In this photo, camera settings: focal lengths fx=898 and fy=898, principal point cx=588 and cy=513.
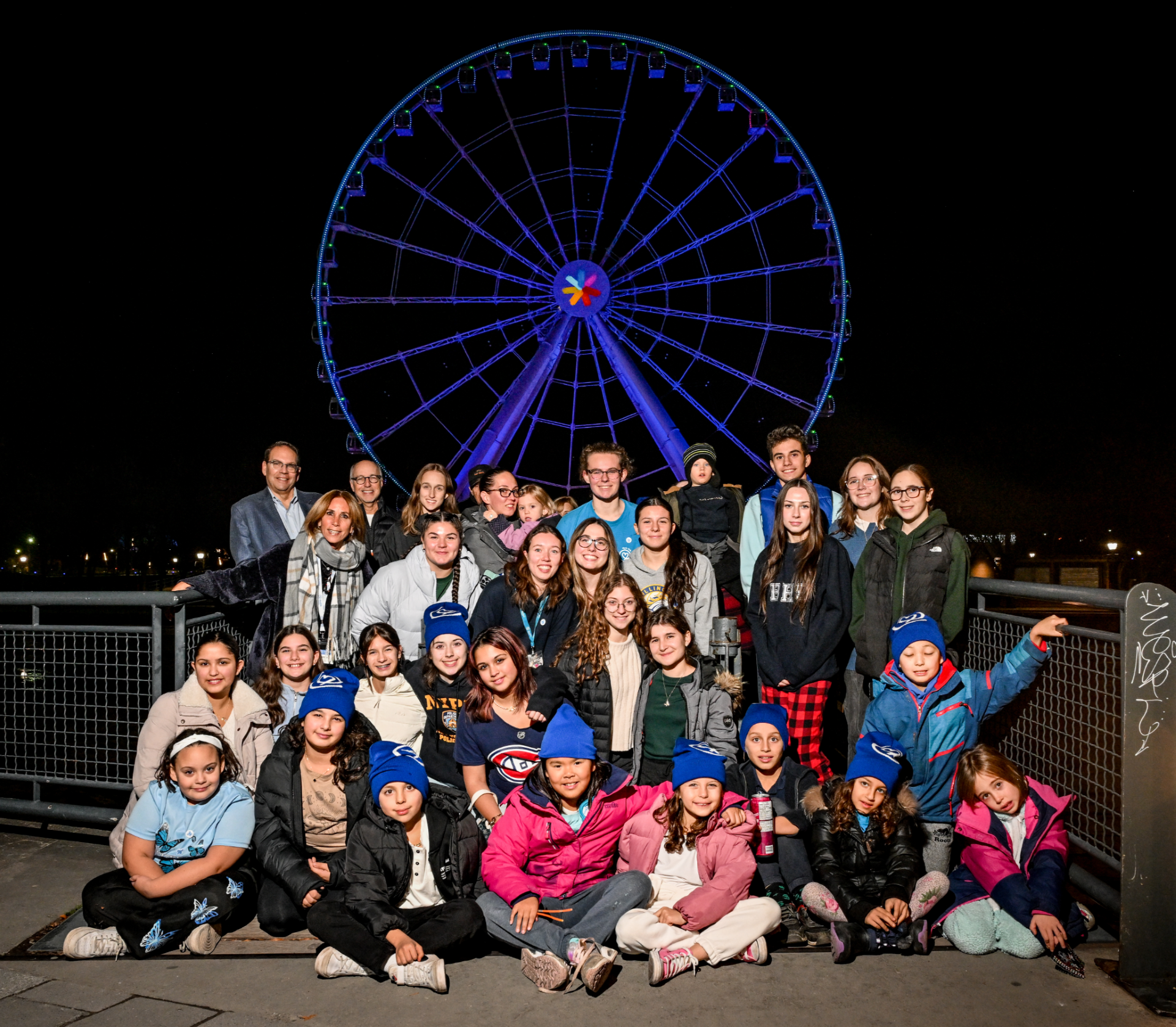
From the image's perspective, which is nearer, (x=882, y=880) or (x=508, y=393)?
(x=882, y=880)

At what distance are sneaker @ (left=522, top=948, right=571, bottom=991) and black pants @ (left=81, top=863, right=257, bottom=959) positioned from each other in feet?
4.33

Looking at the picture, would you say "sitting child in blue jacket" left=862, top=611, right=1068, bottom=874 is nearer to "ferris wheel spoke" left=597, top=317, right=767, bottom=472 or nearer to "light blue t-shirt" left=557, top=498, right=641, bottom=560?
"light blue t-shirt" left=557, top=498, right=641, bottom=560

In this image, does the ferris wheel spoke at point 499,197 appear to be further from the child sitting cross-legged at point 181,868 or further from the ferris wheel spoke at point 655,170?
the child sitting cross-legged at point 181,868

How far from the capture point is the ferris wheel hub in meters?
11.9

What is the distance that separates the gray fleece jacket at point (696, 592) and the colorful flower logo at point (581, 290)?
7.62 metres

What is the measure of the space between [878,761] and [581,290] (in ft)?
30.1

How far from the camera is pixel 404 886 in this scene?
3578mm

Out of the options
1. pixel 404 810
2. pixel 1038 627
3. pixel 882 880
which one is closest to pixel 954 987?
pixel 882 880

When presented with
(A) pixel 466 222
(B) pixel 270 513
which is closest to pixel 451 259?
(A) pixel 466 222

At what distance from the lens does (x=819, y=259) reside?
1109cm

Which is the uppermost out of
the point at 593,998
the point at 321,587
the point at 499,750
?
the point at 321,587

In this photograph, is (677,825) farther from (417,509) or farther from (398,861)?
(417,509)

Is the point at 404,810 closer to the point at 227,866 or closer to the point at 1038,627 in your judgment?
the point at 227,866

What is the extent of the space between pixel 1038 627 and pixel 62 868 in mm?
4711
